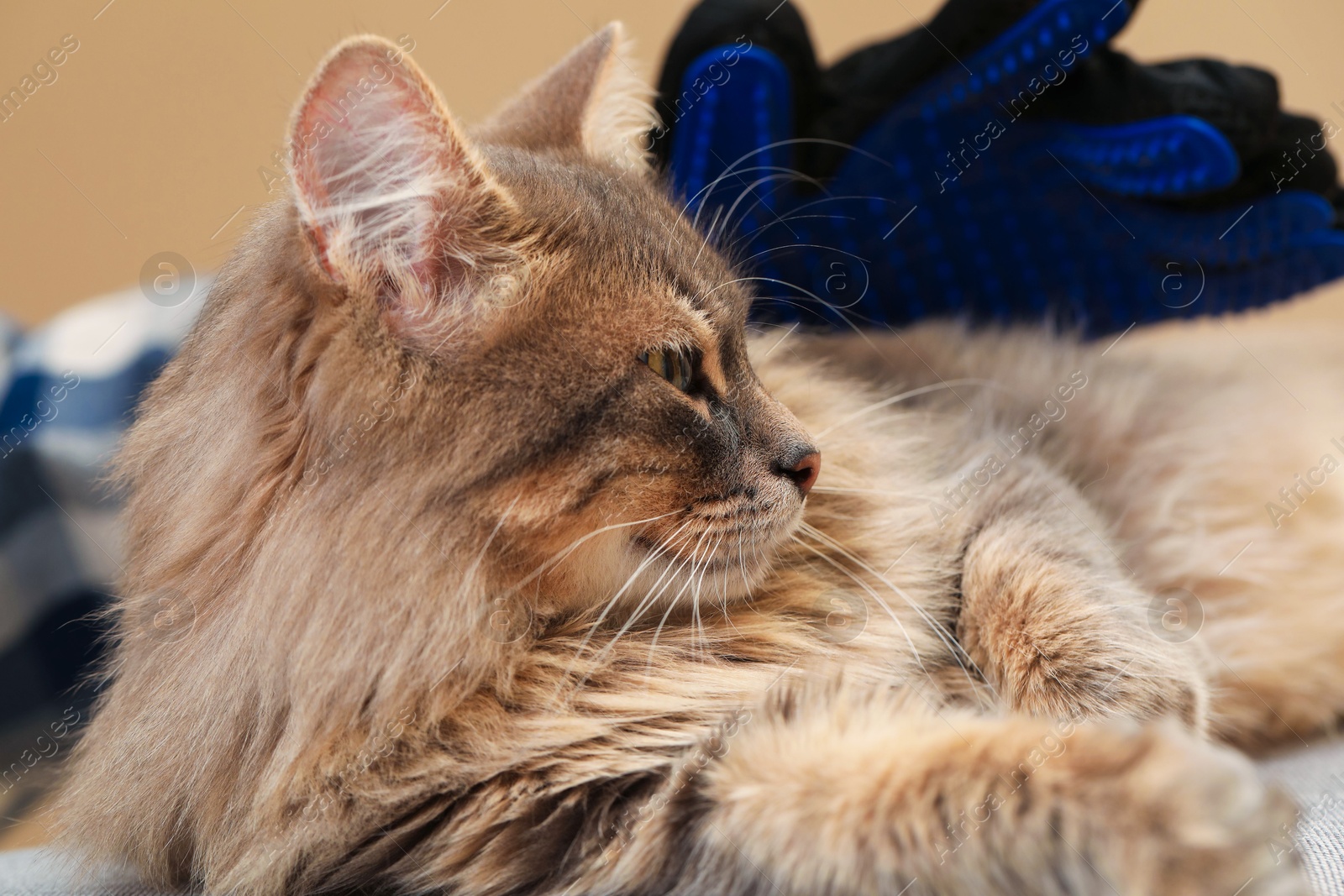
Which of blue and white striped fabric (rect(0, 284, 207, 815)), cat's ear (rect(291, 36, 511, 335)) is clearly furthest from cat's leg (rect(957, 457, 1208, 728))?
blue and white striped fabric (rect(0, 284, 207, 815))

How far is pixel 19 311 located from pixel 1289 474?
3149 millimetres

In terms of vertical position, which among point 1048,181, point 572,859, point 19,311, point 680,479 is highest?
point 19,311

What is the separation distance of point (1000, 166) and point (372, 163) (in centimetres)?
107

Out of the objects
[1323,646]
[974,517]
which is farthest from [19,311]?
[1323,646]

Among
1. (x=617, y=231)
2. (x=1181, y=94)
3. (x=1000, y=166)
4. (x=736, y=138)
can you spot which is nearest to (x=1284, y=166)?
(x=1181, y=94)

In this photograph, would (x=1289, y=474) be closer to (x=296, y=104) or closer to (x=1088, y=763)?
(x=1088, y=763)

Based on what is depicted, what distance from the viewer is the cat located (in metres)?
0.78

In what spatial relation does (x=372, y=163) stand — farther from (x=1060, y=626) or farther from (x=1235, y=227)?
(x=1235, y=227)

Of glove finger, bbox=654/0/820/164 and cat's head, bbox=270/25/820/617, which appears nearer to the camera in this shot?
cat's head, bbox=270/25/820/617

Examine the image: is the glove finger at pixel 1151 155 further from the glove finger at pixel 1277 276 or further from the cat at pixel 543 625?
the cat at pixel 543 625

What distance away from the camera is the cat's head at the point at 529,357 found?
0.89 meters

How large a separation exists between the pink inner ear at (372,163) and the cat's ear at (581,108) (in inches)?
15.1

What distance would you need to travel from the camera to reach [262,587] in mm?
942

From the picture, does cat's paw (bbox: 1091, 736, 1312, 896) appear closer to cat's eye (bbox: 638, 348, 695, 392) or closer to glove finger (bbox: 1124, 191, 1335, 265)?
cat's eye (bbox: 638, 348, 695, 392)
